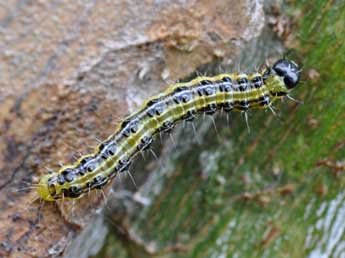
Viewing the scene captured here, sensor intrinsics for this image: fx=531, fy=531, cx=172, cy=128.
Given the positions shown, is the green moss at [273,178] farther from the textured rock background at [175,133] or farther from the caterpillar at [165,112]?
the caterpillar at [165,112]

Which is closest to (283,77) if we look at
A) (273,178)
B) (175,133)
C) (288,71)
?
(288,71)

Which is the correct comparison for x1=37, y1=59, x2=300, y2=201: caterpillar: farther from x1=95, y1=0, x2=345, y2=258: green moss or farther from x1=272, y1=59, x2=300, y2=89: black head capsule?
x1=95, y1=0, x2=345, y2=258: green moss

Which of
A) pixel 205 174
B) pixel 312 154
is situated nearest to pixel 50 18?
pixel 205 174

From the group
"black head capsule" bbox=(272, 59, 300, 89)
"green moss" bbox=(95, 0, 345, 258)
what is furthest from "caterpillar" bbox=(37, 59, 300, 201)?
"green moss" bbox=(95, 0, 345, 258)

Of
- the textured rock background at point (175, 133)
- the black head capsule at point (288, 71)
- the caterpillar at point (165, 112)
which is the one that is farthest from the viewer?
the black head capsule at point (288, 71)

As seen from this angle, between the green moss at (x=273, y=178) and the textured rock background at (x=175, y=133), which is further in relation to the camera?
the green moss at (x=273, y=178)

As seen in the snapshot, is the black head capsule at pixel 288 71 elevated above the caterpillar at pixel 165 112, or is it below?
above

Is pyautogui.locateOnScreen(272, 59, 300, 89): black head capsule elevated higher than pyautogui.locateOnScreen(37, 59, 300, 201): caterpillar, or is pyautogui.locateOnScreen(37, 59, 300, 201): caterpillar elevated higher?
pyautogui.locateOnScreen(272, 59, 300, 89): black head capsule

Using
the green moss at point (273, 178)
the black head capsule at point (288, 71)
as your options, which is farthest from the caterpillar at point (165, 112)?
the green moss at point (273, 178)
